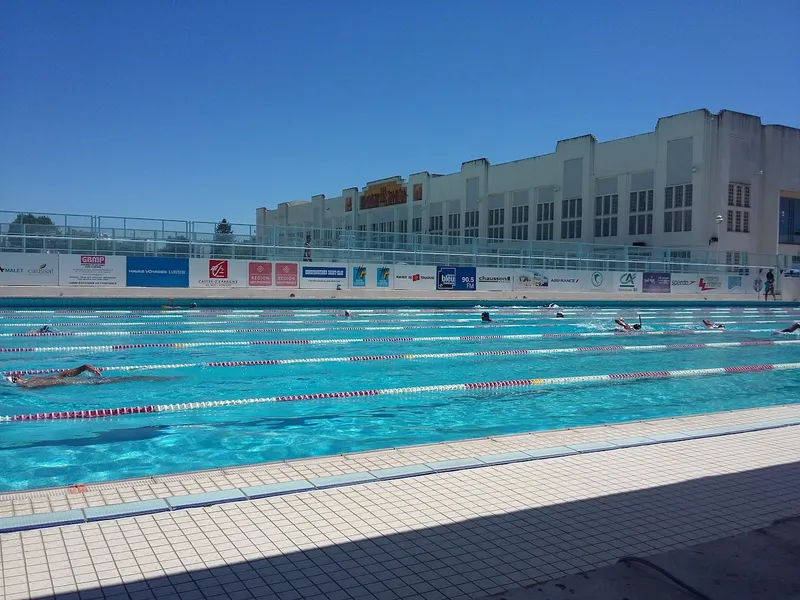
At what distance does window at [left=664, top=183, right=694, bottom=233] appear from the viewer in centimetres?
3316

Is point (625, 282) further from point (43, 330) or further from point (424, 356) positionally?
point (43, 330)

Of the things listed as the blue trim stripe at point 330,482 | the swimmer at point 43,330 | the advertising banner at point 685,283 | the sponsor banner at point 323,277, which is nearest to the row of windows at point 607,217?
the advertising banner at point 685,283

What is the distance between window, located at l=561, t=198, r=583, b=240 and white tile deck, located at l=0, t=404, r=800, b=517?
1329 inches

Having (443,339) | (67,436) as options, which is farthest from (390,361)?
(67,436)

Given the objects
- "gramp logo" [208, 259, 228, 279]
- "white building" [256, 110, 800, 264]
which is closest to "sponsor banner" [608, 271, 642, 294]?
"white building" [256, 110, 800, 264]

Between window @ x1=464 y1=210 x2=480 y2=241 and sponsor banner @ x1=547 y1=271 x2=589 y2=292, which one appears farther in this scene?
window @ x1=464 y1=210 x2=480 y2=241

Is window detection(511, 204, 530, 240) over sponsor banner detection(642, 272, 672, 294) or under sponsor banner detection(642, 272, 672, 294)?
over

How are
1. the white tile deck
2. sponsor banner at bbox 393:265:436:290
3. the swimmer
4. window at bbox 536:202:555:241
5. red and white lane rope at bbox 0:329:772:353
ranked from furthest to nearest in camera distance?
window at bbox 536:202:555:241 → sponsor banner at bbox 393:265:436:290 → the swimmer → red and white lane rope at bbox 0:329:772:353 → the white tile deck

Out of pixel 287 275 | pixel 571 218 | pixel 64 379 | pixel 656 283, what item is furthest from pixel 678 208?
pixel 64 379

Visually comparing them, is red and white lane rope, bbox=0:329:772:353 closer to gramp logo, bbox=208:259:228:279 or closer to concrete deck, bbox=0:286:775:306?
concrete deck, bbox=0:286:775:306

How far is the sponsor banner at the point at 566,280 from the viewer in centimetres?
2900

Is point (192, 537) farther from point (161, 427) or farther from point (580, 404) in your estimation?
point (580, 404)

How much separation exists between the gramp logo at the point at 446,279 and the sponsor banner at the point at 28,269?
13290 mm

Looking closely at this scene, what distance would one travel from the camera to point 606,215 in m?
37.4
